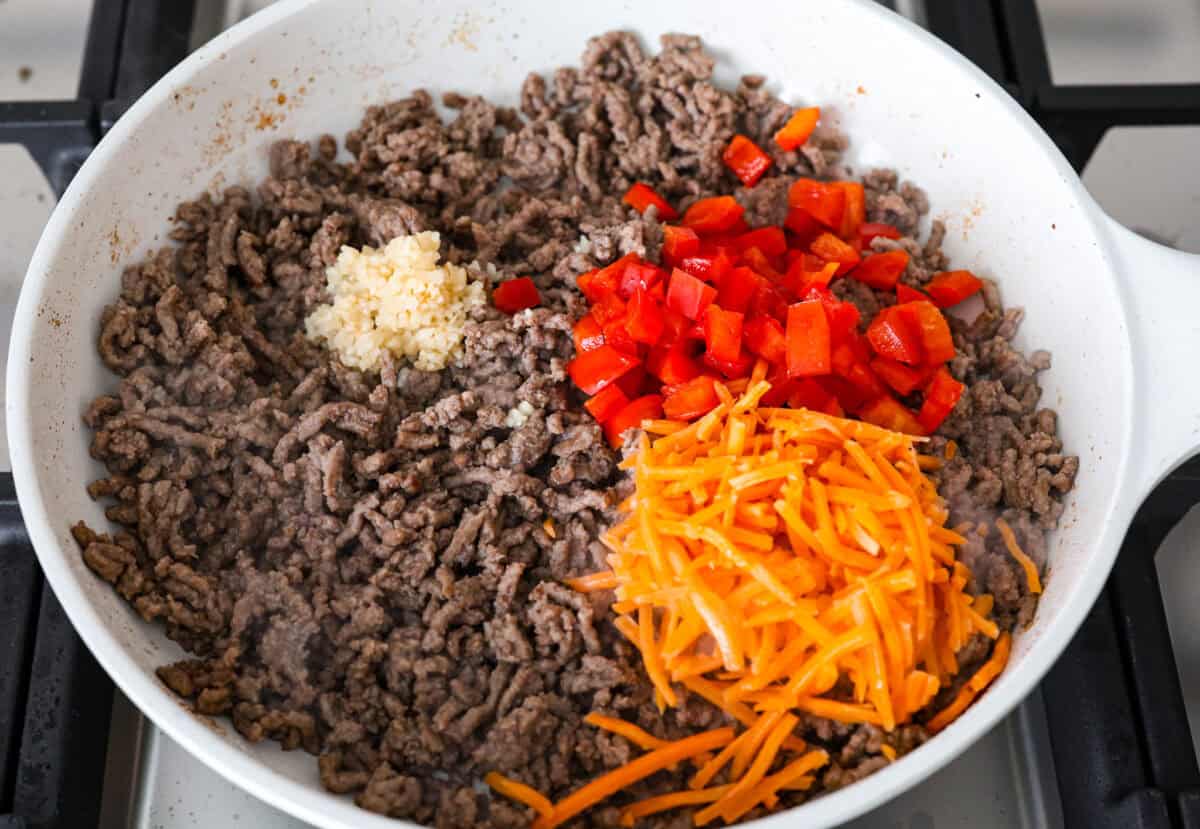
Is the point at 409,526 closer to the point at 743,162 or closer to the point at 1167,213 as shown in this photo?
the point at 743,162

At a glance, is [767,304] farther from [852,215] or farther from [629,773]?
[629,773]

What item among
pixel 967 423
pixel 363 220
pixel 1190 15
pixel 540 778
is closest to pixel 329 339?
pixel 363 220

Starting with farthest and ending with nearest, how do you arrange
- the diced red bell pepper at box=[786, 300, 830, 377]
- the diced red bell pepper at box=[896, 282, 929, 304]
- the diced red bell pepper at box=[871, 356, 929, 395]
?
the diced red bell pepper at box=[896, 282, 929, 304] → the diced red bell pepper at box=[871, 356, 929, 395] → the diced red bell pepper at box=[786, 300, 830, 377]

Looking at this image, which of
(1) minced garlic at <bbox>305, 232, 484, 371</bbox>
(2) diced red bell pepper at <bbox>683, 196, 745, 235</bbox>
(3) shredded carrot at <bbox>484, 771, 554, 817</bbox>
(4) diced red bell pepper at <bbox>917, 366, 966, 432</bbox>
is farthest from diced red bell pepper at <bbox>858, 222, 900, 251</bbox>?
(3) shredded carrot at <bbox>484, 771, 554, 817</bbox>

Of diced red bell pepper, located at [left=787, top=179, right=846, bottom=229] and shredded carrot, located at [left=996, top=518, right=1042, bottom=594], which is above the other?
diced red bell pepper, located at [left=787, top=179, right=846, bottom=229]

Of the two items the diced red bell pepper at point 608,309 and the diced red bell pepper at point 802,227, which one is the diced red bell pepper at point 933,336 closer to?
the diced red bell pepper at point 802,227

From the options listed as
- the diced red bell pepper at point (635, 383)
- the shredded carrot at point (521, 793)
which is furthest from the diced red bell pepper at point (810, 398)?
the shredded carrot at point (521, 793)

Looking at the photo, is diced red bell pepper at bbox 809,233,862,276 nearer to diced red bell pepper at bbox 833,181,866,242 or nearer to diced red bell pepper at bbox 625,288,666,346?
diced red bell pepper at bbox 833,181,866,242

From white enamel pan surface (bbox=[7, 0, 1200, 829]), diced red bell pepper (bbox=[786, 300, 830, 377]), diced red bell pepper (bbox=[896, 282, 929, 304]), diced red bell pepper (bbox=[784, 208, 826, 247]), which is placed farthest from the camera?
diced red bell pepper (bbox=[784, 208, 826, 247])

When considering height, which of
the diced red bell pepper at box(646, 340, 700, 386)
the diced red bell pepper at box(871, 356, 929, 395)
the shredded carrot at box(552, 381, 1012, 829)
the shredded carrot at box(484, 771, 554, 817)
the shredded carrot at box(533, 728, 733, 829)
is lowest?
the shredded carrot at box(484, 771, 554, 817)
